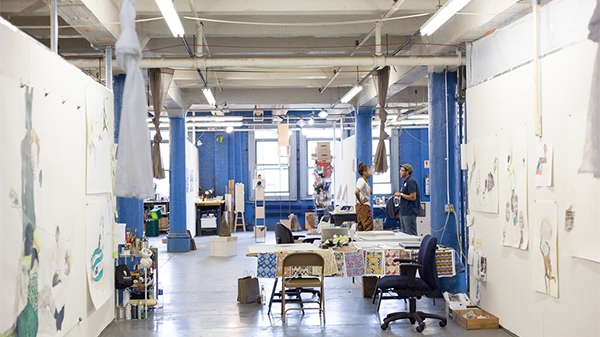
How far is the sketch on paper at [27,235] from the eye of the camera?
427cm

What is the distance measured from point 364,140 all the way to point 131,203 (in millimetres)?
6755

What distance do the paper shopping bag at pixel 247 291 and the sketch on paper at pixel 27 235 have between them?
3.72 metres

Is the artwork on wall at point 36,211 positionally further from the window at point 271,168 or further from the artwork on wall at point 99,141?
the window at point 271,168

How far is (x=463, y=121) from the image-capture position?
892 cm

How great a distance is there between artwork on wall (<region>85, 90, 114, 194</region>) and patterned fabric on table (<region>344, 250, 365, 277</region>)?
9.89ft

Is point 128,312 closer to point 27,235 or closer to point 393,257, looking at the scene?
point 393,257

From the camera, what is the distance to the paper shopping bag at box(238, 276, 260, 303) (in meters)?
9.02

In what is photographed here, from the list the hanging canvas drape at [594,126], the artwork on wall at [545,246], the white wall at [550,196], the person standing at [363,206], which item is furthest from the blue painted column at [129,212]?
the hanging canvas drape at [594,126]

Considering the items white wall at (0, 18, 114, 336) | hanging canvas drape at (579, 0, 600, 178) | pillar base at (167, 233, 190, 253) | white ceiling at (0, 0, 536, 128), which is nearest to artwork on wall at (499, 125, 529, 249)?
white ceiling at (0, 0, 536, 128)

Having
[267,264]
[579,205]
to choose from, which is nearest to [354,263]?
[267,264]

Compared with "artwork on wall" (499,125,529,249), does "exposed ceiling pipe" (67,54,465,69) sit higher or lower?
higher

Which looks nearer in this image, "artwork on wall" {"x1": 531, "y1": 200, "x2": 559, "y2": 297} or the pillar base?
"artwork on wall" {"x1": 531, "y1": 200, "x2": 559, "y2": 297}

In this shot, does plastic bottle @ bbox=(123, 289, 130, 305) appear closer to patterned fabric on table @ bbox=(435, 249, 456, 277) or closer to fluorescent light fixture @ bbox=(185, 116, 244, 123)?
patterned fabric on table @ bbox=(435, 249, 456, 277)

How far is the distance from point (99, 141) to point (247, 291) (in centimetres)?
314
